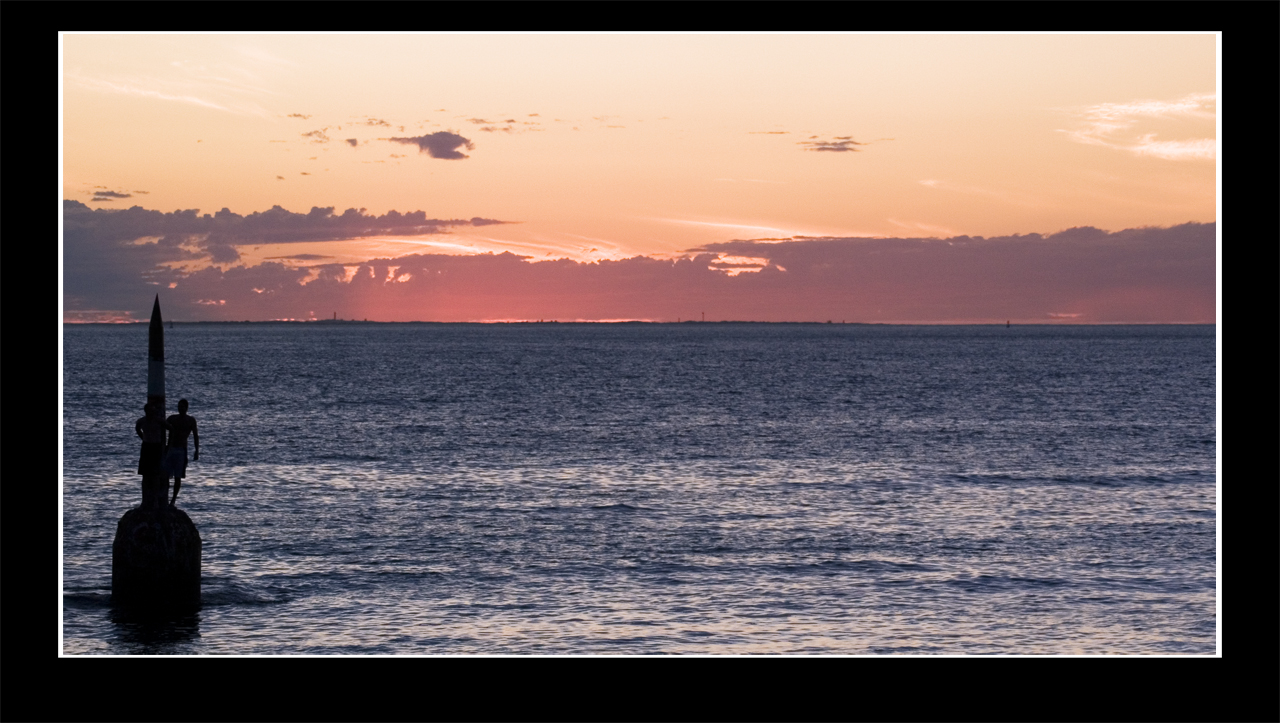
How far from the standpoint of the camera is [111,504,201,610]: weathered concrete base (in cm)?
2114

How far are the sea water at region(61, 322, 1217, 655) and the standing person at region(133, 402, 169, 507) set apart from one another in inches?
88.7

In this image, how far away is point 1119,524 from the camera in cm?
3409

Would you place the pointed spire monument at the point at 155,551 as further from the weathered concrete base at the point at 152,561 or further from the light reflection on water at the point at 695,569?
the light reflection on water at the point at 695,569

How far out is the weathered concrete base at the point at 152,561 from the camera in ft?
69.4

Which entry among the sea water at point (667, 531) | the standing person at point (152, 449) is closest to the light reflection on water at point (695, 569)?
the sea water at point (667, 531)

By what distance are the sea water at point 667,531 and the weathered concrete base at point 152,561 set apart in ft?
1.38

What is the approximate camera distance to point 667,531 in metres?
32.5

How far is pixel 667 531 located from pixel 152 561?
566 inches

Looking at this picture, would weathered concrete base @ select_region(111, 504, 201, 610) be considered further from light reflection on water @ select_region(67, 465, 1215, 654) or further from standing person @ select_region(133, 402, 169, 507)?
light reflection on water @ select_region(67, 465, 1215, 654)

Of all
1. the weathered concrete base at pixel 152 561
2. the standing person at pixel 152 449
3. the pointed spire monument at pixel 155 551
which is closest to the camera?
the standing person at pixel 152 449

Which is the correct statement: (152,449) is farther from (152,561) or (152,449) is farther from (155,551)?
(152,561)

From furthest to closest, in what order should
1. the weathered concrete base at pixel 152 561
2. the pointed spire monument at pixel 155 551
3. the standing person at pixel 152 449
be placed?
1. the weathered concrete base at pixel 152 561
2. the pointed spire monument at pixel 155 551
3. the standing person at pixel 152 449

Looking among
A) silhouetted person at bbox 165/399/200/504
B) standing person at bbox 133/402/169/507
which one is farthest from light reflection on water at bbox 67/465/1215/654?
silhouetted person at bbox 165/399/200/504

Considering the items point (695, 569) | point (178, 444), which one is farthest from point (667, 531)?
point (178, 444)
